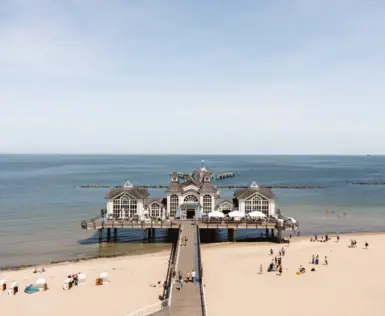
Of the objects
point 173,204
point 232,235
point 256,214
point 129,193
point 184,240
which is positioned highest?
point 129,193

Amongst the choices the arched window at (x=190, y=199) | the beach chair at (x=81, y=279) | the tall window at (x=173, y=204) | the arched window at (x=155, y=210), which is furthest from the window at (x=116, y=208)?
the beach chair at (x=81, y=279)

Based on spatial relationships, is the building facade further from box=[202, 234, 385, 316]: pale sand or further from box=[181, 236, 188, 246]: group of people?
box=[181, 236, 188, 246]: group of people

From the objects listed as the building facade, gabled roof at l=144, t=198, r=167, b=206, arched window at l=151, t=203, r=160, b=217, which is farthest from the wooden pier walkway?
gabled roof at l=144, t=198, r=167, b=206

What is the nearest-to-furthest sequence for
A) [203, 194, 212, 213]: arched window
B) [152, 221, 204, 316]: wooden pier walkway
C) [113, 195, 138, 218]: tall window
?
[152, 221, 204, 316]: wooden pier walkway
[113, 195, 138, 218]: tall window
[203, 194, 212, 213]: arched window

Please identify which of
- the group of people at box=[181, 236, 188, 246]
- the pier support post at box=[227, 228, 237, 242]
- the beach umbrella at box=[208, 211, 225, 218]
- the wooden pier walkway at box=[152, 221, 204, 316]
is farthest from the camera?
the pier support post at box=[227, 228, 237, 242]

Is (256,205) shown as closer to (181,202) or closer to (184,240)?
(181,202)

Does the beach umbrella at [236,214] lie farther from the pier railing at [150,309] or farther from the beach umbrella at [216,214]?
the pier railing at [150,309]

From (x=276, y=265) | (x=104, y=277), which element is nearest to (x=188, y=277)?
(x=104, y=277)
